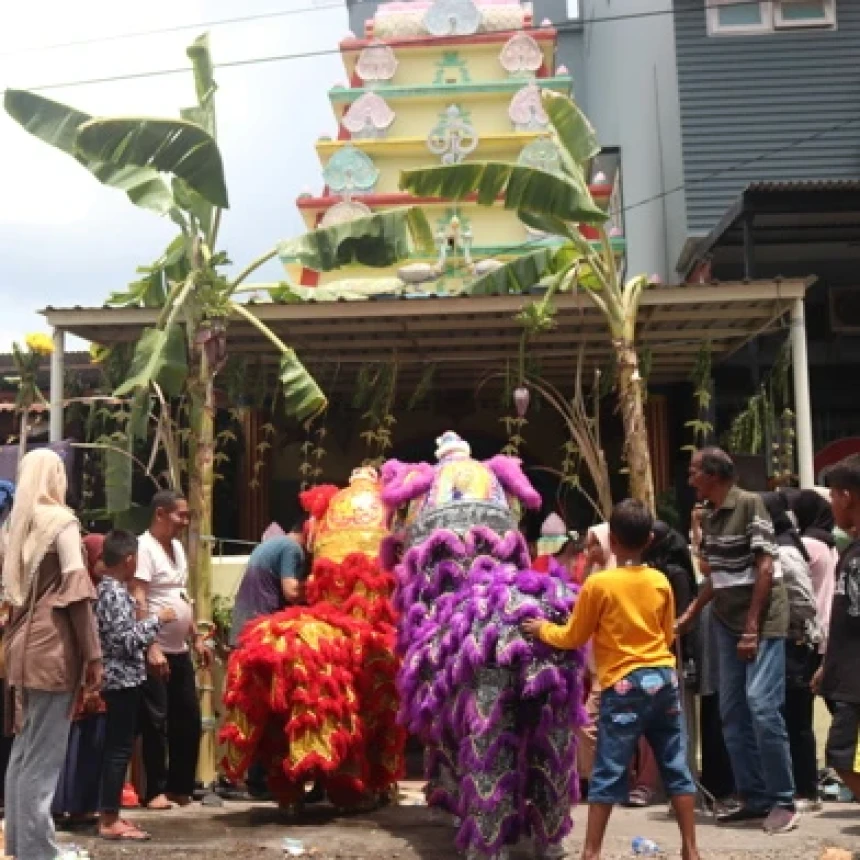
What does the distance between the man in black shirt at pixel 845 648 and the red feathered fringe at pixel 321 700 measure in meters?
2.22

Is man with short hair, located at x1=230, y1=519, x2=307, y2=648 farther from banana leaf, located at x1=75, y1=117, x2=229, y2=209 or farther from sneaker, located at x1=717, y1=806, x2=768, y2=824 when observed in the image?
sneaker, located at x1=717, y1=806, x2=768, y2=824

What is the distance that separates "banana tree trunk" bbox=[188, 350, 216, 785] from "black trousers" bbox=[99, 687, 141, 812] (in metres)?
1.65

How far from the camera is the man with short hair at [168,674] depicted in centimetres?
695

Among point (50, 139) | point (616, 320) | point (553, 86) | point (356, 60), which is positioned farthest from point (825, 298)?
point (50, 139)

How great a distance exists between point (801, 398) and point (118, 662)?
6.09 metres

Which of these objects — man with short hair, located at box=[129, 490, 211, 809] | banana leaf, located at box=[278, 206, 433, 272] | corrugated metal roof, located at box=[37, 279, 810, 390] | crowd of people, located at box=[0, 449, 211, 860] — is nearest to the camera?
crowd of people, located at box=[0, 449, 211, 860]

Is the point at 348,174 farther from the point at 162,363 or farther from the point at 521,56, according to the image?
the point at 162,363

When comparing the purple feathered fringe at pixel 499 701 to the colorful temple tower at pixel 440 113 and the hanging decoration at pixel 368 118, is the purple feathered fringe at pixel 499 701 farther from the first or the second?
the hanging decoration at pixel 368 118

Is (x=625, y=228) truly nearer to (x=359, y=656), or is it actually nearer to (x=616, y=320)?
(x=616, y=320)

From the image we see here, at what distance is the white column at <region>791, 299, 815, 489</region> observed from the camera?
10008 mm

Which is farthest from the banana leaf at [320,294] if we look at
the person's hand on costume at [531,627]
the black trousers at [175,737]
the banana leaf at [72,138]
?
the person's hand on costume at [531,627]

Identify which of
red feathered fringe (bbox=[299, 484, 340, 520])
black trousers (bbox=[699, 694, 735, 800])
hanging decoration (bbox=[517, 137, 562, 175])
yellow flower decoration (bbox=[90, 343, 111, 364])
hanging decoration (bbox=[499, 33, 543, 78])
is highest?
hanging decoration (bbox=[499, 33, 543, 78])

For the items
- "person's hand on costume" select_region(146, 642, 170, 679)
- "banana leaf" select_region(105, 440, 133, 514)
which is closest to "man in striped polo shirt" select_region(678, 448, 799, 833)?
"person's hand on costume" select_region(146, 642, 170, 679)

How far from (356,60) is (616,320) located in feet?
31.4
